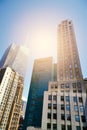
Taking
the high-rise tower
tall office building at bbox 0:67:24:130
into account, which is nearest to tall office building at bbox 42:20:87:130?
the high-rise tower

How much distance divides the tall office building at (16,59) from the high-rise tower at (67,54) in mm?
89451

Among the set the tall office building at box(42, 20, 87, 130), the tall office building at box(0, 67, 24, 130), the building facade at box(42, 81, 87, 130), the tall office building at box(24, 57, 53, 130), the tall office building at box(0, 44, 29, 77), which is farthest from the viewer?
the tall office building at box(0, 44, 29, 77)

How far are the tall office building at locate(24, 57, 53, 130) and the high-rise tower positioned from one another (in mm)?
39850

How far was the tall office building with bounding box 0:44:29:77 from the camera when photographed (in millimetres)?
165875

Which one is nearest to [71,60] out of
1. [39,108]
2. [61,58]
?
[61,58]

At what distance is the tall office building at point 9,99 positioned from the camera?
91.4 m

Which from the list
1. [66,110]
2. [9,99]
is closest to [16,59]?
[9,99]

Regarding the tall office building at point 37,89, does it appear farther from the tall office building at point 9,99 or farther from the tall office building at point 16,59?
the tall office building at point 16,59

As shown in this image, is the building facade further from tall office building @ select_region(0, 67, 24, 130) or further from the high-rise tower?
tall office building @ select_region(0, 67, 24, 130)

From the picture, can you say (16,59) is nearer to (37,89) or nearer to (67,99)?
(37,89)

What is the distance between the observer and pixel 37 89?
11550cm

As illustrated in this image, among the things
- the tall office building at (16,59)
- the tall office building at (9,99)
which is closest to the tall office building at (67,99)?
the tall office building at (9,99)

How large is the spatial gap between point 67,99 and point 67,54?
119ft

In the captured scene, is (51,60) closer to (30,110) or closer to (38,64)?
(38,64)
